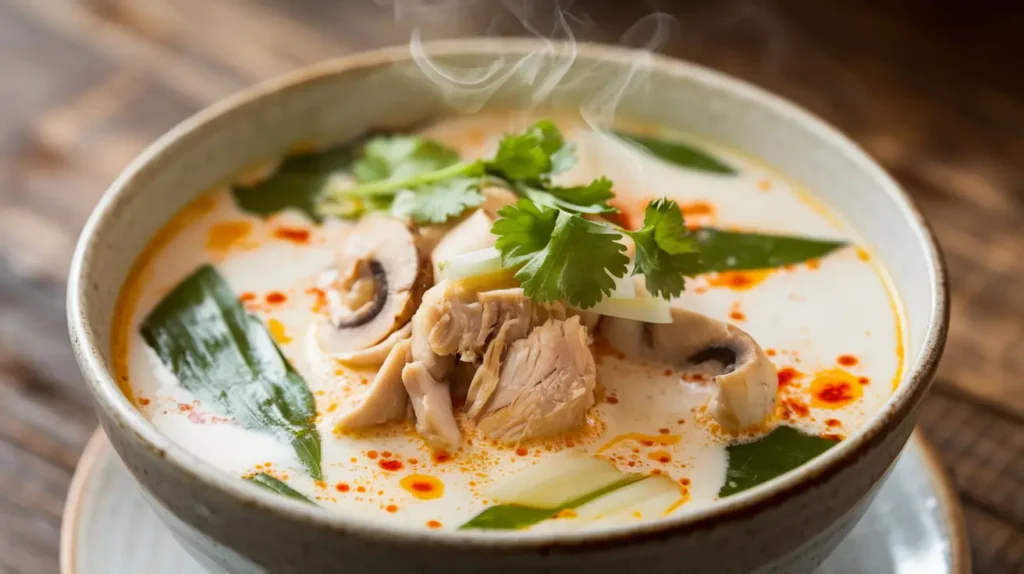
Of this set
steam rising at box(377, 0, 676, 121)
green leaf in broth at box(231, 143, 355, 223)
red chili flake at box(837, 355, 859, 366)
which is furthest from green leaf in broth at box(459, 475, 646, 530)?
steam rising at box(377, 0, 676, 121)

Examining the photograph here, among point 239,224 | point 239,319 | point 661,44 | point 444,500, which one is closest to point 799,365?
point 444,500

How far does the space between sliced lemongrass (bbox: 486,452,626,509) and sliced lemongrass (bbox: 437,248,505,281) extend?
10.1 inches

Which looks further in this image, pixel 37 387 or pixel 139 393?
pixel 37 387

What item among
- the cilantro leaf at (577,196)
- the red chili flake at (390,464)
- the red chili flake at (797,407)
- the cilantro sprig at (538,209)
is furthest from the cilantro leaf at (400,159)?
the red chili flake at (797,407)

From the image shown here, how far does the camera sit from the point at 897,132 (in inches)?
109

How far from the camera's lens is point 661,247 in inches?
57.6

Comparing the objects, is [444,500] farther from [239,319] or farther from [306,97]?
[306,97]

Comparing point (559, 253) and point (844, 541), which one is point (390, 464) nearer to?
point (559, 253)

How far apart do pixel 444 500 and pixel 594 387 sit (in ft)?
0.82

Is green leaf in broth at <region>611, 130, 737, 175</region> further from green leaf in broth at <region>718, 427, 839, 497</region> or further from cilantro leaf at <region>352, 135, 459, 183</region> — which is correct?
green leaf in broth at <region>718, 427, 839, 497</region>

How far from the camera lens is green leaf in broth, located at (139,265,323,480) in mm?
1402

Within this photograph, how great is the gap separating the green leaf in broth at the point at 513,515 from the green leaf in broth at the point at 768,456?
0.18 meters

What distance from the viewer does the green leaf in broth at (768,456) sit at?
1328 millimetres

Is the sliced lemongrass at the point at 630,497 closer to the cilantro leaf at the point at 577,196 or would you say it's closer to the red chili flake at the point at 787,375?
the red chili flake at the point at 787,375
